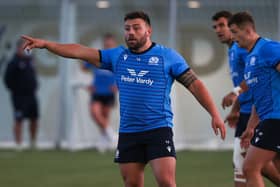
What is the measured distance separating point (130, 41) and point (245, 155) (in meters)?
2.06

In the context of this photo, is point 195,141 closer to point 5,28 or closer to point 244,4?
point 244,4

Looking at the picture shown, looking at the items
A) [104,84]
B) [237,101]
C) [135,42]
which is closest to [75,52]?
[135,42]

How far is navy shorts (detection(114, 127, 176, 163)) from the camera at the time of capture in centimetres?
930

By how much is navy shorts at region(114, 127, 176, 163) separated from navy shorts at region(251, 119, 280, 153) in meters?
0.91

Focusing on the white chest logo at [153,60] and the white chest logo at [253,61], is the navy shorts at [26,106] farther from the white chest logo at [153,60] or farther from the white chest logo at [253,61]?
the white chest logo at [153,60]

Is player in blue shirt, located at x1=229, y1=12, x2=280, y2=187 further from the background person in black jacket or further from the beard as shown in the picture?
the background person in black jacket

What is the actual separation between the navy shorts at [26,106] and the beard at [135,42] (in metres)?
11.1

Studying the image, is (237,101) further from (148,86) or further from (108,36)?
(108,36)

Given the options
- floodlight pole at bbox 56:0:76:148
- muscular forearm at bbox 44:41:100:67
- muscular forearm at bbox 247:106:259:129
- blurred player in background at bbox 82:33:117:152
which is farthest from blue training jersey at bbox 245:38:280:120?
floodlight pole at bbox 56:0:76:148

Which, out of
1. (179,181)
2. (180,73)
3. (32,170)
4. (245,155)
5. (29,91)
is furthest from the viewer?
(29,91)

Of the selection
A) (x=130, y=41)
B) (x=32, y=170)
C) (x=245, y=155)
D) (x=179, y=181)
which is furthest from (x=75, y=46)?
(x=32, y=170)

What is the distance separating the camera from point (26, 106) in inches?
800

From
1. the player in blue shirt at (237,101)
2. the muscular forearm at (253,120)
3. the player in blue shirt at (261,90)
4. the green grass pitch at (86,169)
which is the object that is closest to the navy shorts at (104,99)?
the green grass pitch at (86,169)

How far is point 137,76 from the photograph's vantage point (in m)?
9.38
